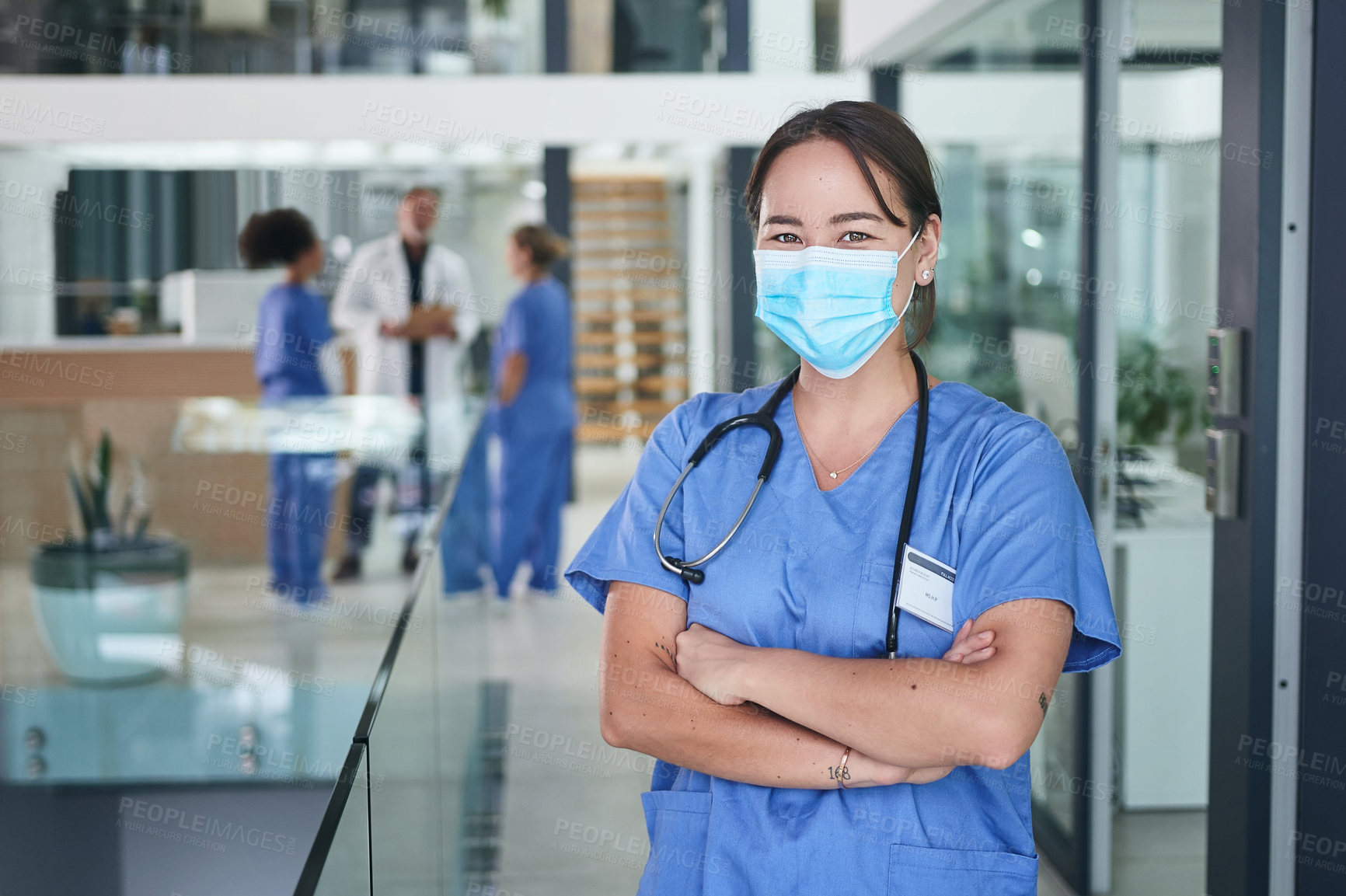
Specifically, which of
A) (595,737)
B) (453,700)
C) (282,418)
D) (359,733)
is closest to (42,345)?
(282,418)

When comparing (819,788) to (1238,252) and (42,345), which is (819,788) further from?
(42,345)

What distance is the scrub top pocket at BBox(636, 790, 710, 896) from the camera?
1271 mm

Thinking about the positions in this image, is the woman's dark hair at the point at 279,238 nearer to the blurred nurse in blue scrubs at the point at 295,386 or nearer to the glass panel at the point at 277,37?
the blurred nurse in blue scrubs at the point at 295,386

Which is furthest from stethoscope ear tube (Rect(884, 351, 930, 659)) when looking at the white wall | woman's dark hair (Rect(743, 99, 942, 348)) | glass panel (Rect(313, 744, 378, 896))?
the white wall

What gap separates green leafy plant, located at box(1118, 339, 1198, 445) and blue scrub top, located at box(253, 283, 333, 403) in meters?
3.25

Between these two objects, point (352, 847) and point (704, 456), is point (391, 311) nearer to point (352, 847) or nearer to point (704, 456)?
point (704, 456)

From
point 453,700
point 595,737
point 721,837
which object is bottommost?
point 595,737

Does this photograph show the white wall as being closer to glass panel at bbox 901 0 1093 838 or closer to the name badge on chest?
glass panel at bbox 901 0 1093 838

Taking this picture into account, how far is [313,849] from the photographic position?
1097 mm

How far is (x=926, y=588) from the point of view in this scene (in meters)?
1.25

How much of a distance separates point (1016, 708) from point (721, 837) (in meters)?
0.33

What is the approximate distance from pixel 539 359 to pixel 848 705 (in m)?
4.27

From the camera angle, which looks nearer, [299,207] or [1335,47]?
[1335,47]

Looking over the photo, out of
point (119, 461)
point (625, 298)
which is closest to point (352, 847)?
point (119, 461)
